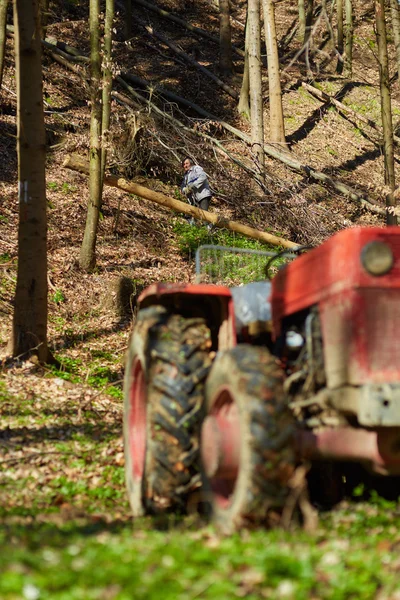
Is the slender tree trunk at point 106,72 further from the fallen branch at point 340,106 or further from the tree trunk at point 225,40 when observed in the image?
the fallen branch at point 340,106

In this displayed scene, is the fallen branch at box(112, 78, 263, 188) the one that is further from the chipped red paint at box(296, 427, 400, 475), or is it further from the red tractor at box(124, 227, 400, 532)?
the chipped red paint at box(296, 427, 400, 475)

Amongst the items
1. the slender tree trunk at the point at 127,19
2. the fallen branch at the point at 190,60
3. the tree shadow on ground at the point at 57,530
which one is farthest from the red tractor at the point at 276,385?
the slender tree trunk at the point at 127,19

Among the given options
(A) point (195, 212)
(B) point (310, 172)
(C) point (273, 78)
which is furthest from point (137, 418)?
(C) point (273, 78)

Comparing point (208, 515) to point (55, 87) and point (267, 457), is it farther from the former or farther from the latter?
point (55, 87)

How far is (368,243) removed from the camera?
4.54 meters

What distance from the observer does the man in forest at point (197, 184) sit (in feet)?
57.4

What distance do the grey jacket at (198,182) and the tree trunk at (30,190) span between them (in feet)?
25.1

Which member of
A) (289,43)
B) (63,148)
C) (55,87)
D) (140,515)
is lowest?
(140,515)

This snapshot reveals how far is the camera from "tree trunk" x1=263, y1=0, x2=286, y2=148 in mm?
22438

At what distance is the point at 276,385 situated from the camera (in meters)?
4.48

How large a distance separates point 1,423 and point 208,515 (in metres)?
3.96

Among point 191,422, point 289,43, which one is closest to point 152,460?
point 191,422

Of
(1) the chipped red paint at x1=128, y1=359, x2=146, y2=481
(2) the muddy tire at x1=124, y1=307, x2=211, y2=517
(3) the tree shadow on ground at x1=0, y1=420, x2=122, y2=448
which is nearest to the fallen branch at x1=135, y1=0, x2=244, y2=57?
(3) the tree shadow on ground at x1=0, y1=420, x2=122, y2=448

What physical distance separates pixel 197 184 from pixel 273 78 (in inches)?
270
